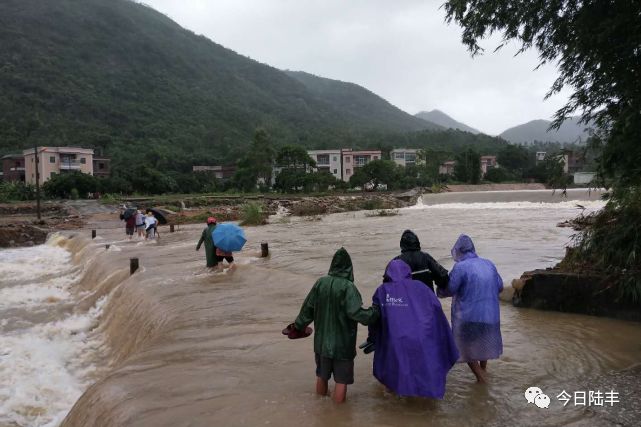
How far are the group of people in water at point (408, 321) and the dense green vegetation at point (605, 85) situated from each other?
3495 millimetres

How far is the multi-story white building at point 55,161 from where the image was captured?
6700 cm

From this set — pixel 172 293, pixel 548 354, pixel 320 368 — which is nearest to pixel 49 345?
pixel 172 293

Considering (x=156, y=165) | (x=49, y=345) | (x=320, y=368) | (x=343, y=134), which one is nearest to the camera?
(x=320, y=368)

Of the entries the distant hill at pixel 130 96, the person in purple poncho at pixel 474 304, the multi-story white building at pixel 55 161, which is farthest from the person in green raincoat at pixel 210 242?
the distant hill at pixel 130 96

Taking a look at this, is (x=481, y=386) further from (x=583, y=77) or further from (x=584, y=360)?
(x=583, y=77)

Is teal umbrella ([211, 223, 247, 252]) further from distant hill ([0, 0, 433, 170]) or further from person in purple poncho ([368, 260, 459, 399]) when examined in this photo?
distant hill ([0, 0, 433, 170])

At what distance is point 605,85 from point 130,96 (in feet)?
450

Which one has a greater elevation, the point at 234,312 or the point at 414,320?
the point at 414,320

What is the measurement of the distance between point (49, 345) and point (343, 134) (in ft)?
411

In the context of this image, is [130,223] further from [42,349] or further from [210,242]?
[42,349]

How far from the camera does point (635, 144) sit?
657 centimetres

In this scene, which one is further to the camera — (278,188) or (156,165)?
(156,165)

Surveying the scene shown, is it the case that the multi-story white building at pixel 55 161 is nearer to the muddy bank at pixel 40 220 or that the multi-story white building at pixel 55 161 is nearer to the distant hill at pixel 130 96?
the distant hill at pixel 130 96

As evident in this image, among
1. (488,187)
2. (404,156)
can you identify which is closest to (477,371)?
(488,187)
